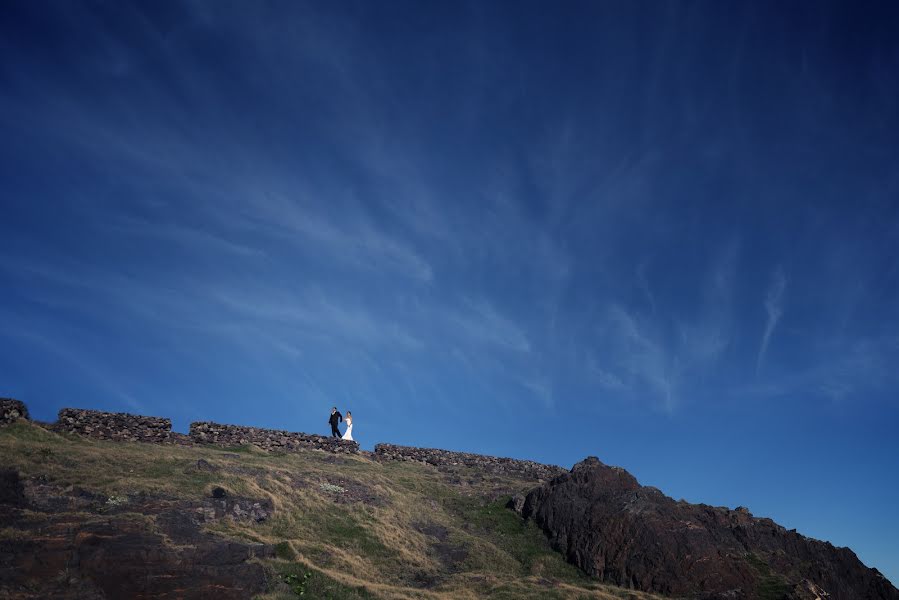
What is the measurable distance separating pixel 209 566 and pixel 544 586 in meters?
12.2

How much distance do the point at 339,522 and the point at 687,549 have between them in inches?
580

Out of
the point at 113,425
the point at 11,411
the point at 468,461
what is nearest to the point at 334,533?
the point at 113,425

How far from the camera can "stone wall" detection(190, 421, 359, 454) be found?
34.7 m

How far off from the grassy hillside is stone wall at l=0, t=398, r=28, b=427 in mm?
1064

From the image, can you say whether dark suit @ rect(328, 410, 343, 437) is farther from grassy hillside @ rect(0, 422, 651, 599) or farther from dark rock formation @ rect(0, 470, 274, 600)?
dark rock formation @ rect(0, 470, 274, 600)

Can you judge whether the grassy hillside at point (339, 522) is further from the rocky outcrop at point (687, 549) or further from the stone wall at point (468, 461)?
the stone wall at point (468, 461)

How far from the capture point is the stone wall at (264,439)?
1366 inches

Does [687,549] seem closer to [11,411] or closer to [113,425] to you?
[113,425]

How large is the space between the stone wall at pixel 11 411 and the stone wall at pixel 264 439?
28.4 ft

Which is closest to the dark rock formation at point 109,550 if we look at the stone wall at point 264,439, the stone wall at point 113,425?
the stone wall at point 113,425

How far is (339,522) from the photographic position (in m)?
23.6

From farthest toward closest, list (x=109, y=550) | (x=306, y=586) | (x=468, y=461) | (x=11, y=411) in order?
(x=468, y=461) < (x=11, y=411) < (x=306, y=586) < (x=109, y=550)

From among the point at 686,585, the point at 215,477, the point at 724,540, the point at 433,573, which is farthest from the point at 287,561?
the point at 724,540

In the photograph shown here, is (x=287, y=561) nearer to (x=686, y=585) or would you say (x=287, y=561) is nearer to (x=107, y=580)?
(x=107, y=580)
